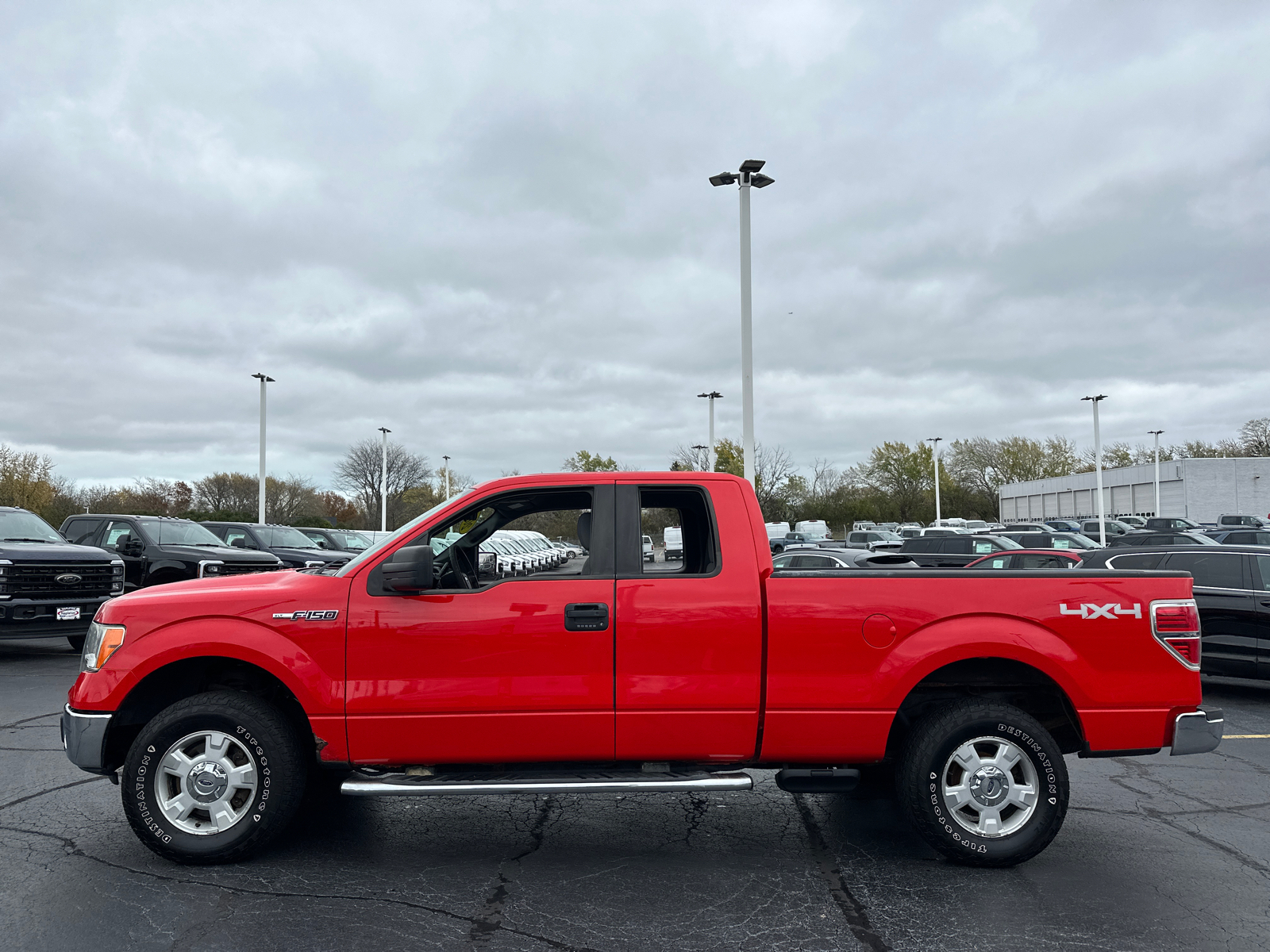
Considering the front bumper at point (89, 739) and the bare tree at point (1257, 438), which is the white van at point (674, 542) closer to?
the front bumper at point (89, 739)

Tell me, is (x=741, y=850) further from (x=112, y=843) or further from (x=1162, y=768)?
(x=1162, y=768)

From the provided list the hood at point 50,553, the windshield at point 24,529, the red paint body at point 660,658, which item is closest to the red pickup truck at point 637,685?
the red paint body at point 660,658

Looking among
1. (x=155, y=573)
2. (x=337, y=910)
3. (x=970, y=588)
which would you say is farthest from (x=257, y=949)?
(x=155, y=573)

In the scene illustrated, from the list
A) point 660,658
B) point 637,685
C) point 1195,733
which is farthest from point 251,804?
point 1195,733

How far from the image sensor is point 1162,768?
6793 mm

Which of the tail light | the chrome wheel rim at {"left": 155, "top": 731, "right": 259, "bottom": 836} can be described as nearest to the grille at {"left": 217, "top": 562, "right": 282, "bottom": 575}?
the chrome wheel rim at {"left": 155, "top": 731, "right": 259, "bottom": 836}

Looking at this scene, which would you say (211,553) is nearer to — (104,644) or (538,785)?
(104,644)

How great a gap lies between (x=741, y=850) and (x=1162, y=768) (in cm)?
402

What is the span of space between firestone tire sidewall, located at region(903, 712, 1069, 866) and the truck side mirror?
2.67 metres

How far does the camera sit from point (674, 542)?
5293 mm

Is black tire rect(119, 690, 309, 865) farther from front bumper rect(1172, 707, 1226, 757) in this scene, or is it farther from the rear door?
the rear door

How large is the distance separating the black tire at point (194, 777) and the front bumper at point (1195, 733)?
179 inches

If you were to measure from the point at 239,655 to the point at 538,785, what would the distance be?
1.67m

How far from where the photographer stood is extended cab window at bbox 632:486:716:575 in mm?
4805
